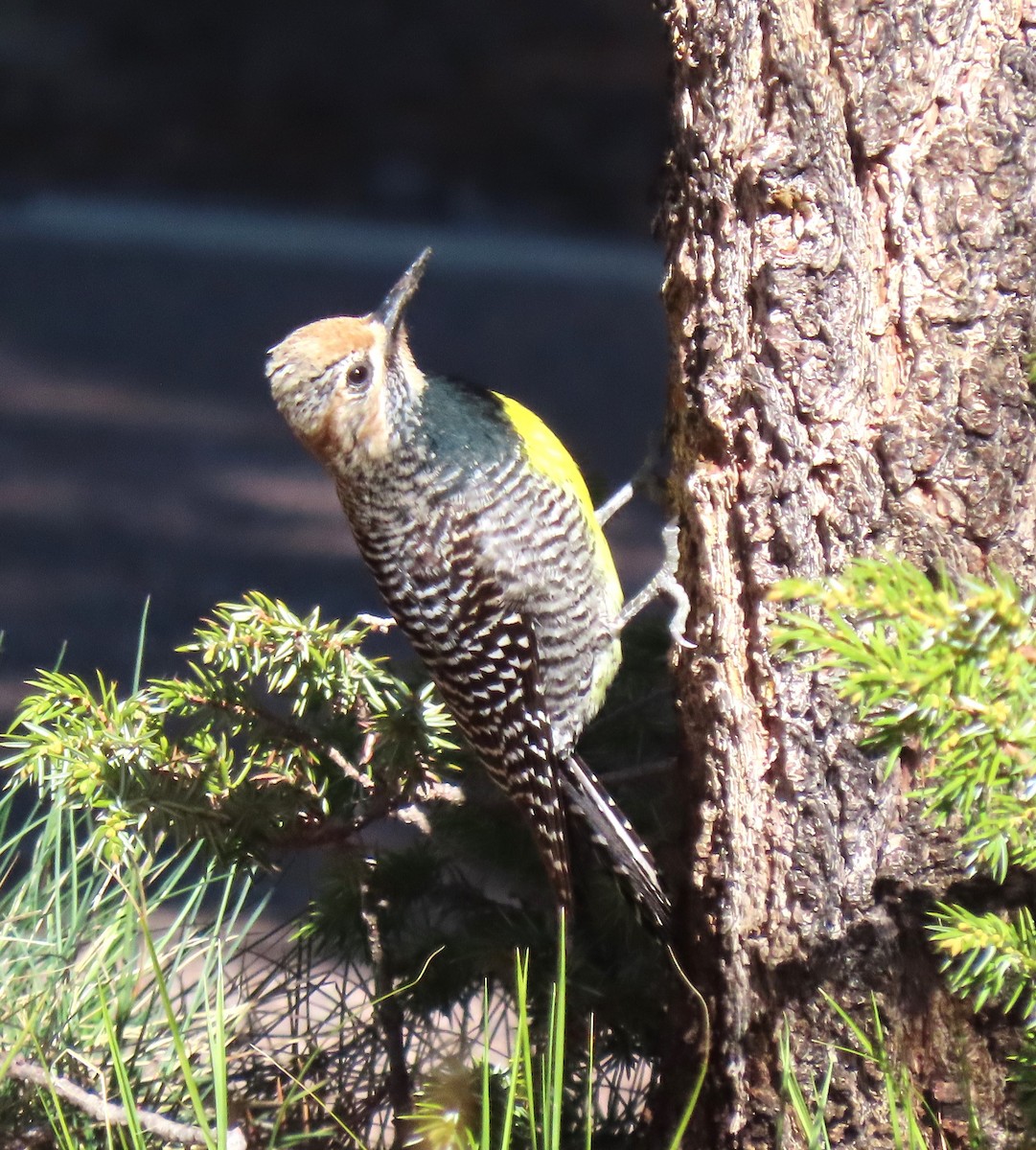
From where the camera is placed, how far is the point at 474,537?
2770 mm

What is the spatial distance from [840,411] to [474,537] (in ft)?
3.22

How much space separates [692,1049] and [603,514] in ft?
3.83

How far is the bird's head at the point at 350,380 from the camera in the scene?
2.78m

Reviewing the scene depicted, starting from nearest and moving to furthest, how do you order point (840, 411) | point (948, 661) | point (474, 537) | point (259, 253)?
point (948, 661), point (840, 411), point (474, 537), point (259, 253)

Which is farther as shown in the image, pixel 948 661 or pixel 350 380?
pixel 350 380

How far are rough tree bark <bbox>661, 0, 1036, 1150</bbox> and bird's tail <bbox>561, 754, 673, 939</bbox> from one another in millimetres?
215

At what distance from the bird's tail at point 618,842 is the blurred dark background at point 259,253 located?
11.7 ft

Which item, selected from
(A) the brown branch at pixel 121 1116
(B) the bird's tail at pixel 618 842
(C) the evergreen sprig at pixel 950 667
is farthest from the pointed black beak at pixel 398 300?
(C) the evergreen sprig at pixel 950 667

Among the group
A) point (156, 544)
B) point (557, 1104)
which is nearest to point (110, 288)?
point (156, 544)

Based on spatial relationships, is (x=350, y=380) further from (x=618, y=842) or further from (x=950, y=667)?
(x=950, y=667)

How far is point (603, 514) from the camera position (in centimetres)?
298

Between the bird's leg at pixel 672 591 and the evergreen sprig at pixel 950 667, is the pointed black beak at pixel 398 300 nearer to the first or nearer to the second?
the bird's leg at pixel 672 591

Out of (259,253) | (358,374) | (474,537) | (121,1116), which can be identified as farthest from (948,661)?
(259,253)

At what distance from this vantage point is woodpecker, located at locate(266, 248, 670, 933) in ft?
8.82
